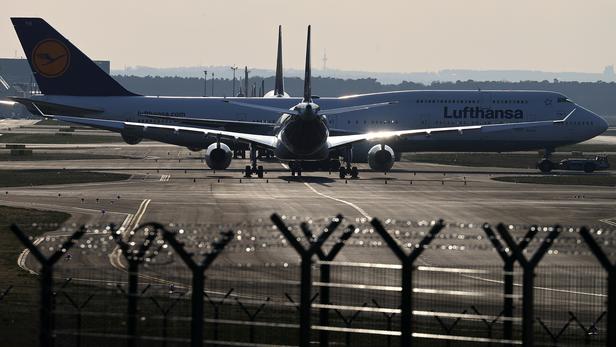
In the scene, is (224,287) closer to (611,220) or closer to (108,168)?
(611,220)

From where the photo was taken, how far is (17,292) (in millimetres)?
32875

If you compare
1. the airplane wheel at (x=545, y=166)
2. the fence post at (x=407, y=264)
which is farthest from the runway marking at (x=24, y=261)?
the airplane wheel at (x=545, y=166)

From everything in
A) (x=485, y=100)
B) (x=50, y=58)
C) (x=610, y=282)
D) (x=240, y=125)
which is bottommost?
(x=610, y=282)

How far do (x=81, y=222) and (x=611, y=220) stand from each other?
855 inches

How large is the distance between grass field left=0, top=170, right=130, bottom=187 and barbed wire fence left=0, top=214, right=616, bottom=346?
3406 cm

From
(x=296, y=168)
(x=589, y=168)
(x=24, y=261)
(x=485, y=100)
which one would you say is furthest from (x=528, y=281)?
(x=485, y=100)

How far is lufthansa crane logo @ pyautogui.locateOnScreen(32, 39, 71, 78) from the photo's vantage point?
10350 centimetres

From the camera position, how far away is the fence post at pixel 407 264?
18.8 metres

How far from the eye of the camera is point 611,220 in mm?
56156

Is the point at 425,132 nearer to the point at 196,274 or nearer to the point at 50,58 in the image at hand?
the point at 50,58

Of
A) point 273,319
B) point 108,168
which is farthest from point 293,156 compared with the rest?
point 273,319

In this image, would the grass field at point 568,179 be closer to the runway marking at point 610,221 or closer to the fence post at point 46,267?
the runway marking at point 610,221

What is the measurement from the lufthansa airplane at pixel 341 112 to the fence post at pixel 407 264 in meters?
75.4

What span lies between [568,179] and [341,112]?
2109 centimetres
